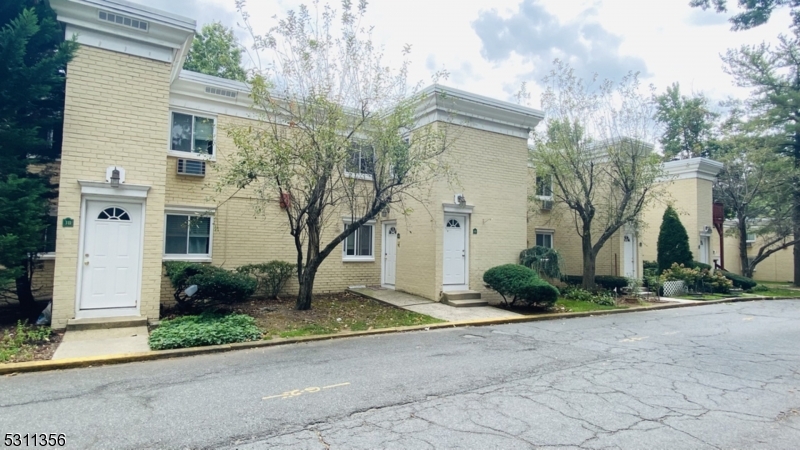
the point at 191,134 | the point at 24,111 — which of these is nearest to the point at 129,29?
the point at 24,111

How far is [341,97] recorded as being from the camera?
10.0 meters

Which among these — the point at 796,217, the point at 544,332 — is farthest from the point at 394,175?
the point at 796,217

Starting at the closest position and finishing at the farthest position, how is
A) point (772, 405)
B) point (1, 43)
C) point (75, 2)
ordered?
point (772, 405), point (1, 43), point (75, 2)

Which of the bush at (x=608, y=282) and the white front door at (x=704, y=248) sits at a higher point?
the white front door at (x=704, y=248)

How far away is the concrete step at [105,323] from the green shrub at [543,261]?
10869mm

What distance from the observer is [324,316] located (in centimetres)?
1009

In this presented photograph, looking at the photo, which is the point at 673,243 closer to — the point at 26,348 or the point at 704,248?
the point at 704,248

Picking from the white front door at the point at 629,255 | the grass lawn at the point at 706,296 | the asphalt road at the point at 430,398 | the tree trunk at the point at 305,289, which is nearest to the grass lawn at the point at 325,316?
the tree trunk at the point at 305,289

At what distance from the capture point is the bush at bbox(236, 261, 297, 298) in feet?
40.5

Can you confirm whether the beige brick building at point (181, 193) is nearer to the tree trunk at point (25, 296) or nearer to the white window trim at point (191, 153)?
the white window trim at point (191, 153)

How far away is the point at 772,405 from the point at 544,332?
4.60m

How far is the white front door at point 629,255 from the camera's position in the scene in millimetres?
18119

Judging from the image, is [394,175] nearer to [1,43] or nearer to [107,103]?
[107,103]

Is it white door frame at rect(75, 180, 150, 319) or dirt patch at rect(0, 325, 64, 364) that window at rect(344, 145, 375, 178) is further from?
dirt patch at rect(0, 325, 64, 364)
